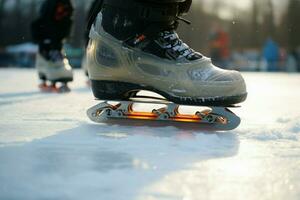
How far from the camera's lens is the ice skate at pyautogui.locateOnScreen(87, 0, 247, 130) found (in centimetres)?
140

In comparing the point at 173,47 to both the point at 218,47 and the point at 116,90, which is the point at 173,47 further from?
the point at 218,47

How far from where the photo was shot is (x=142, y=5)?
1436mm

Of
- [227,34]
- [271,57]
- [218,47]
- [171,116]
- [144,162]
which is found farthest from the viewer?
[227,34]

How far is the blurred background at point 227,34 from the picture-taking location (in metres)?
11.0

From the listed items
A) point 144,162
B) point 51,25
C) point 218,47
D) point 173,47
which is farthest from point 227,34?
point 144,162

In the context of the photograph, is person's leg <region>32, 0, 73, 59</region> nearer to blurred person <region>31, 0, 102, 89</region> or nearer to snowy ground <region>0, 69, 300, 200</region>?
blurred person <region>31, 0, 102, 89</region>

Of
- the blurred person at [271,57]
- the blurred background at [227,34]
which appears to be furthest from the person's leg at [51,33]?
the blurred person at [271,57]

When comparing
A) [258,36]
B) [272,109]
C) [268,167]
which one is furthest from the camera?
[258,36]

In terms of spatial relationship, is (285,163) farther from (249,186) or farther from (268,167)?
(249,186)

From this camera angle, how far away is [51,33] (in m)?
3.10

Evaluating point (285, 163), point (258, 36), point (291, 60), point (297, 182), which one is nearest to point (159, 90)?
point (285, 163)

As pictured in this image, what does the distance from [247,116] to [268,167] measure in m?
0.85

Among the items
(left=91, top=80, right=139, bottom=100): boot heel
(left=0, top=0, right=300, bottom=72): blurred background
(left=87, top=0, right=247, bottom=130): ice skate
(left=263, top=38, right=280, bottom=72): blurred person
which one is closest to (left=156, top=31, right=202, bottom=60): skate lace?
(left=87, top=0, right=247, bottom=130): ice skate

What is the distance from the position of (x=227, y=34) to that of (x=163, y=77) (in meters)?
14.9
